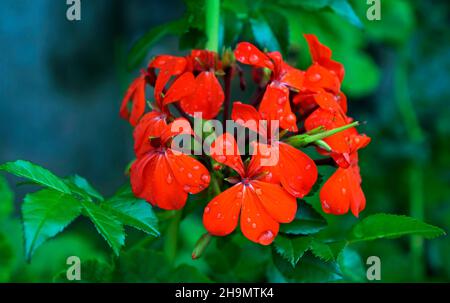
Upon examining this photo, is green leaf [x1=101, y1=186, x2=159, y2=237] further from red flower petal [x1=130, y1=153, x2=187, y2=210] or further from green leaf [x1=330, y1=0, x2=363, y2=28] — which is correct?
green leaf [x1=330, y1=0, x2=363, y2=28]

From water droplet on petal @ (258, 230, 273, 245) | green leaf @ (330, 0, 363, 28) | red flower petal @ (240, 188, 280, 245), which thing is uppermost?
green leaf @ (330, 0, 363, 28)

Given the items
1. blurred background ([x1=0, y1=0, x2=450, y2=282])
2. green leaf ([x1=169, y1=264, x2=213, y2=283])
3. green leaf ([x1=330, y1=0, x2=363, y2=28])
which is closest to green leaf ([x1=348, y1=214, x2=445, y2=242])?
green leaf ([x1=169, y1=264, x2=213, y2=283])

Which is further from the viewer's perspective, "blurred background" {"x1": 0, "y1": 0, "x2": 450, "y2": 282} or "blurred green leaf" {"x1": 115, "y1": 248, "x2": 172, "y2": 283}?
"blurred background" {"x1": 0, "y1": 0, "x2": 450, "y2": 282}

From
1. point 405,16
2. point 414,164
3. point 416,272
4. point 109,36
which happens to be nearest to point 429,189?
point 414,164

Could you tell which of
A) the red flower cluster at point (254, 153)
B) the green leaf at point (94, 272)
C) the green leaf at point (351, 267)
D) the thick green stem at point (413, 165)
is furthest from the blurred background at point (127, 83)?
the red flower cluster at point (254, 153)

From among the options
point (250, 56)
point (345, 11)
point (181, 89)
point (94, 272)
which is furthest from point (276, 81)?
point (94, 272)
